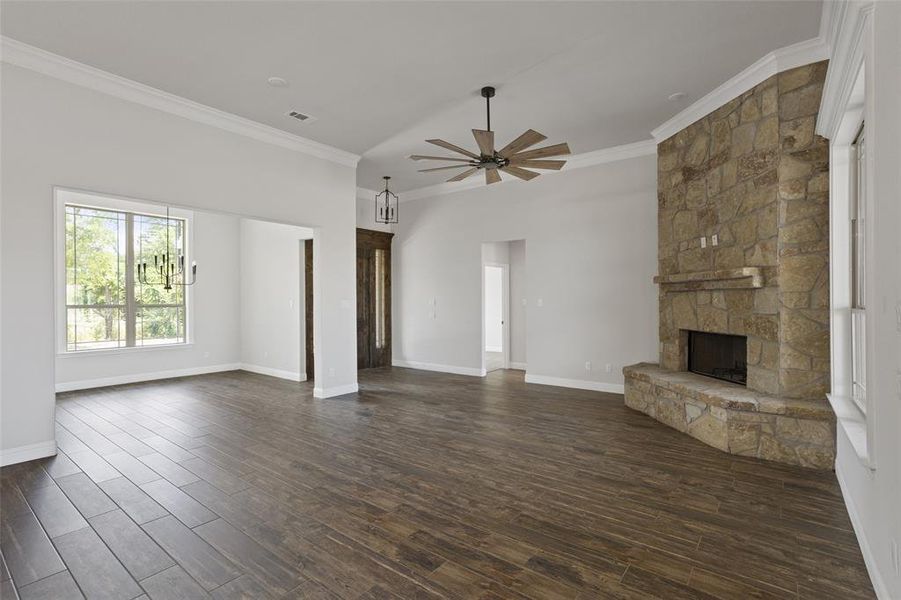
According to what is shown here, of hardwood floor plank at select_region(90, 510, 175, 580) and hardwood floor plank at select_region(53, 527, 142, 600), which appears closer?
hardwood floor plank at select_region(53, 527, 142, 600)

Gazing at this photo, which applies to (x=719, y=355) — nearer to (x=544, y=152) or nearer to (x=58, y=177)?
(x=544, y=152)

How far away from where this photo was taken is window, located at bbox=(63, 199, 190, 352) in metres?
6.96

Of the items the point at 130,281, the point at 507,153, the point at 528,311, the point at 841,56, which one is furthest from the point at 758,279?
the point at 130,281

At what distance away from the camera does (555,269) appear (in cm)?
687

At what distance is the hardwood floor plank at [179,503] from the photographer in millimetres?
2770

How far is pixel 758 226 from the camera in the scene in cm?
408

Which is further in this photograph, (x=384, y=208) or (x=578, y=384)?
(x=384, y=208)

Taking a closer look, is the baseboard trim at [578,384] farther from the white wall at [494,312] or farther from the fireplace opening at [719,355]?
the white wall at [494,312]

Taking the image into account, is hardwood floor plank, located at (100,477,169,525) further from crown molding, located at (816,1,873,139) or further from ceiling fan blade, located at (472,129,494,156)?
crown molding, located at (816,1,873,139)

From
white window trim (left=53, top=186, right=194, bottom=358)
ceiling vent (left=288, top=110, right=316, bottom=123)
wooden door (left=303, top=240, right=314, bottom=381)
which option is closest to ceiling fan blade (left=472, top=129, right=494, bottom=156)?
ceiling vent (left=288, top=110, right=316, bottom=123)

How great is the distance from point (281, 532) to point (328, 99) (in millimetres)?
3976

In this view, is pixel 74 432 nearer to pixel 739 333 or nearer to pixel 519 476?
pixel 519 476

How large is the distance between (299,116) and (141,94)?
147 cm

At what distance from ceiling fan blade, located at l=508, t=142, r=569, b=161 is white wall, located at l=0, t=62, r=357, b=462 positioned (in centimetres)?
308
